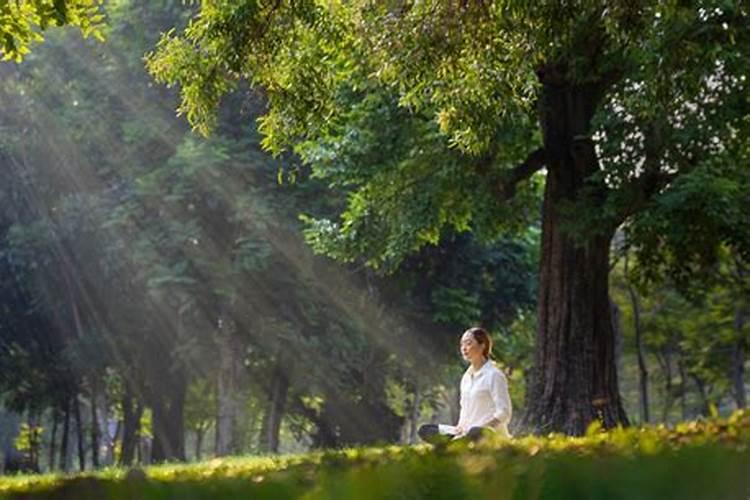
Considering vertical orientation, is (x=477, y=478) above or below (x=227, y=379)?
below

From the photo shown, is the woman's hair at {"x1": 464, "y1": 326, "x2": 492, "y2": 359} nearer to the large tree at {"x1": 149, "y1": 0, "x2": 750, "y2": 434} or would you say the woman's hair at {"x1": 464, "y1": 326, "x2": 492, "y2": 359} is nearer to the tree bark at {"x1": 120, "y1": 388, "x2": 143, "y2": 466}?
the large tree at {"x1": 149, "y1": 0, "x2": 750, "y2": 434}

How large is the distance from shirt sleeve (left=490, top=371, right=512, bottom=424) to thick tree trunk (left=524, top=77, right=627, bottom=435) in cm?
659

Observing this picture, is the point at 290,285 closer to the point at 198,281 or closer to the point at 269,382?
the point at 198,281

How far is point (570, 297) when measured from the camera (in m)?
16.7

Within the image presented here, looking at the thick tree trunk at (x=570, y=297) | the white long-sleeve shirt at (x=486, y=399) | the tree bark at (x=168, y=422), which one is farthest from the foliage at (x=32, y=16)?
the tree bark at (x=168, y=422)

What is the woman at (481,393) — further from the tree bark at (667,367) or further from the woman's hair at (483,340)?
the tree bark at (667,367)

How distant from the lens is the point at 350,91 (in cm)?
1758

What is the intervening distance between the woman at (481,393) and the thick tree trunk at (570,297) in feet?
20.6

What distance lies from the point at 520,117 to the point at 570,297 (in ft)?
9.05

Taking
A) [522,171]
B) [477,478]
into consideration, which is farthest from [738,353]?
[477,478]

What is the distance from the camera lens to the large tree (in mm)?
10094

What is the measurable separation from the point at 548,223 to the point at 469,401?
7524 mm

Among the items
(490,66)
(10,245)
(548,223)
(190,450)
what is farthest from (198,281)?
(190,450)

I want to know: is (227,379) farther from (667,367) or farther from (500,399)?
(500,399)
